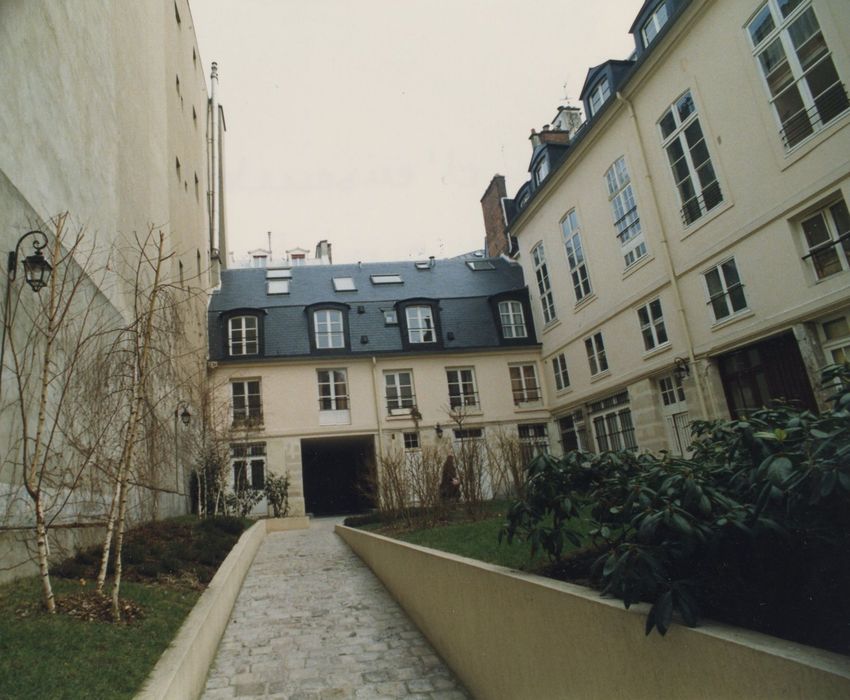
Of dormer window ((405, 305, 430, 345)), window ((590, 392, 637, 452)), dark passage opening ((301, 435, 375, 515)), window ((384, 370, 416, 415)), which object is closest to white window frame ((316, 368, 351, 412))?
window ((384, 370, 416, 415))

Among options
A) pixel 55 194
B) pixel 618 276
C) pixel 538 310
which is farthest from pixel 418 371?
pixel 55 194

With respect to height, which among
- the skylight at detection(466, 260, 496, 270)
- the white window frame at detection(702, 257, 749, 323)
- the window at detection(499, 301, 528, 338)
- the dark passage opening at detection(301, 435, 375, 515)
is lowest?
the dark passage opening at detection(301, 435, 375, 515)

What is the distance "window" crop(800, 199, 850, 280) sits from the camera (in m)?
10.6

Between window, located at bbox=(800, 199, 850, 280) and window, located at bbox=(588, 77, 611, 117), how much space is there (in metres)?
8.56

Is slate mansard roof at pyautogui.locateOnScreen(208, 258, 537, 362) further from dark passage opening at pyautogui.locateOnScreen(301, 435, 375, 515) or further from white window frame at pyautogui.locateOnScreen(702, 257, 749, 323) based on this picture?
white window frame at pyautogui.locateOnScreen(702, 257, 749, 323)

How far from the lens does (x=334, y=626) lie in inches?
256

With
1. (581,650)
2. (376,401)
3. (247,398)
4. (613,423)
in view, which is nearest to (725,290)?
(613,423)

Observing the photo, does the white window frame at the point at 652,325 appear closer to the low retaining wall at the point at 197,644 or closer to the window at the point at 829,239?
the window at the point at 829,239

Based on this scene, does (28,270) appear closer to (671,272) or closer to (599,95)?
(671,272)

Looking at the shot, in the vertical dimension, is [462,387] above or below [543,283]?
below

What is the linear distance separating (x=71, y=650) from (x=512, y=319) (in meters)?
22.0

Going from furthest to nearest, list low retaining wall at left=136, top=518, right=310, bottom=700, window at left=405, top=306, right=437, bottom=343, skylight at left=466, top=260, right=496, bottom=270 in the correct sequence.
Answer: skylight at left=466, top=260, right=496, bottom=270 → window at left=405, top=306, right=437, bottom=343 → low retaining wall at left=136, top=518, right=310, bottom=700

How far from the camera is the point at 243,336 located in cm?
2305

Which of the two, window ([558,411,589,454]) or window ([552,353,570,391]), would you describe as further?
window ([552,353,570,391])
